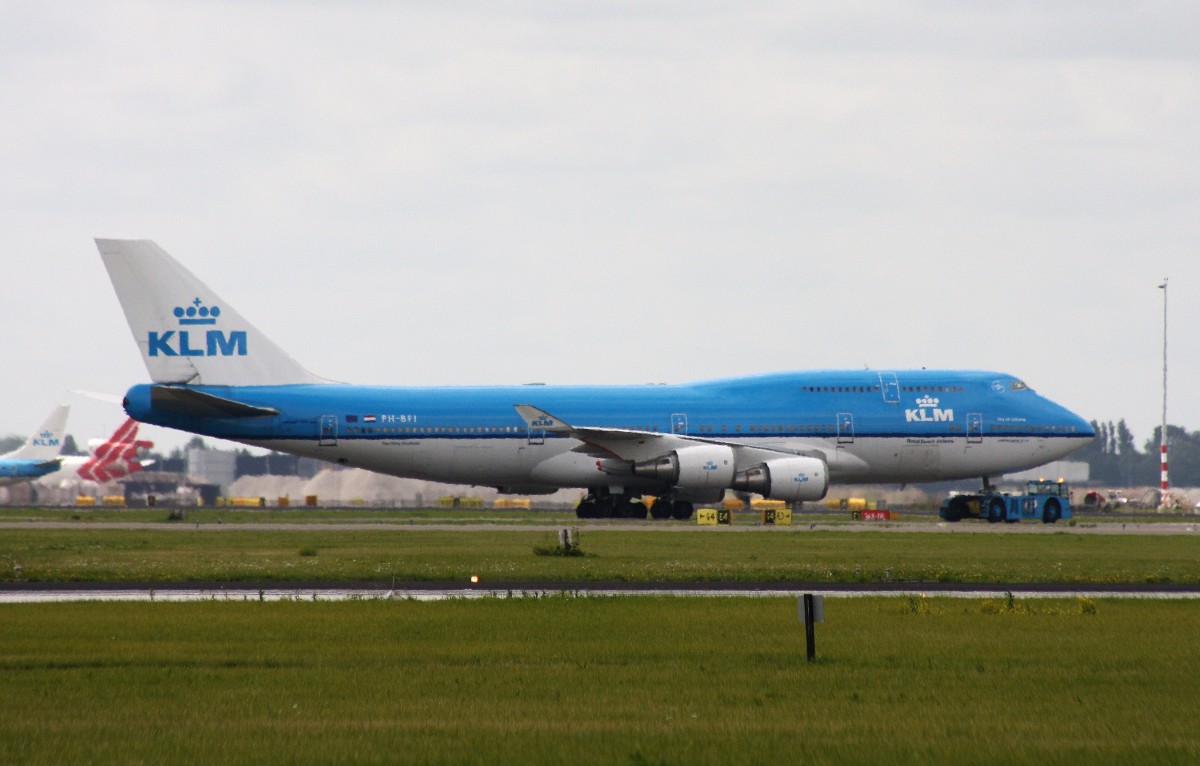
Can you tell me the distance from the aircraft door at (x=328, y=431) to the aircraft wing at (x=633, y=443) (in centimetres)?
712

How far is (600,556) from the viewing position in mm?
39906

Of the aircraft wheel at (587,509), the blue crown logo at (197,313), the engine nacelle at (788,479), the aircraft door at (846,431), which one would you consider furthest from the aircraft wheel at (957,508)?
the blue crown logo at (197,313)

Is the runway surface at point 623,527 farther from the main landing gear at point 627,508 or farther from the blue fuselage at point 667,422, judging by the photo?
the blue fuselage at point 667,422

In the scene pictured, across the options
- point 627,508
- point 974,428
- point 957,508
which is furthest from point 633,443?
point 957,508

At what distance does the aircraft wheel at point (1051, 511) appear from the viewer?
6556 centimetres

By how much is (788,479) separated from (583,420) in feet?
27.8

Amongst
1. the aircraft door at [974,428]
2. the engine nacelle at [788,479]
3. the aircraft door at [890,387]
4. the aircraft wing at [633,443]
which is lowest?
the engine nacelle at [788,479]

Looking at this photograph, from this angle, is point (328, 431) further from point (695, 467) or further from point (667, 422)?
point (695, 467)

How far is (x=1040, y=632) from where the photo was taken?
23.0 m

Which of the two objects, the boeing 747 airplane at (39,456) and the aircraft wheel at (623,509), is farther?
the boeing 747 airplane at (39,456)

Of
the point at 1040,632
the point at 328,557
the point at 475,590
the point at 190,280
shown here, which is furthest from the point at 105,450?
the point at 1040,632

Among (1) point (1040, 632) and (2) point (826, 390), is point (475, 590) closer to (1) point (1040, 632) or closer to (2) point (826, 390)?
(1) point (1040, 632)

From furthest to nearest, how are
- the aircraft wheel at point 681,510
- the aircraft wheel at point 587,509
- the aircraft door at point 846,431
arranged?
1. the aircraft wheel at point 587,509
2. the aircraft wheel at point 681,510
3. the aircraft door at point 846,431

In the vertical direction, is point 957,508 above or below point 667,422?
below
